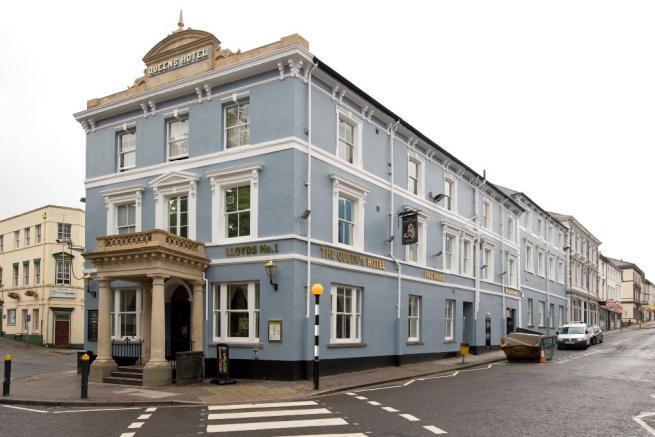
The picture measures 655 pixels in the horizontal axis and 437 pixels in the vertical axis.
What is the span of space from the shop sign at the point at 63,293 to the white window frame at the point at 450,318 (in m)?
29.1

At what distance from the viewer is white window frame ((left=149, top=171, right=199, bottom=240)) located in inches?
835

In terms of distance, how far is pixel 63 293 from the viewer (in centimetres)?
4475

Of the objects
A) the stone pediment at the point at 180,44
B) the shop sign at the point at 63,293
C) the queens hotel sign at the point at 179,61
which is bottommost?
the shop sign at the point at 63,293

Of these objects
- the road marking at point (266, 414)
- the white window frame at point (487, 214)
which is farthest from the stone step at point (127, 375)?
the white window frame at point (487, 214)

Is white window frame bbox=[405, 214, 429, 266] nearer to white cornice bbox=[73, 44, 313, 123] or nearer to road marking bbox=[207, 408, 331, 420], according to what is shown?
white cornice bbox=[73, 44, 313, 123]

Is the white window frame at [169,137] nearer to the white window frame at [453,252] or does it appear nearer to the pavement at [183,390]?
the pavement at [183,390]

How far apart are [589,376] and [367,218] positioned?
9.27m

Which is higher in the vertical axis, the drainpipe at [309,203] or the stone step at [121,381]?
the drainpipe at [309,203]

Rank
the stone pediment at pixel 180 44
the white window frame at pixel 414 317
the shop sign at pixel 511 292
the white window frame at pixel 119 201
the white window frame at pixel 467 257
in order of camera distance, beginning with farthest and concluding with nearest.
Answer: the shop sign at pixel 511 292
the white window frame at pixel 467 257
the white window frame at pixel 414 317
the white window frame at pixel 119 201
the stone pediment at pixel 180 44

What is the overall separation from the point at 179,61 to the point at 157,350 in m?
10.5

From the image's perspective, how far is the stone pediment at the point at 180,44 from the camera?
2145 centimetres

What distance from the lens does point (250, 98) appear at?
2030 cm

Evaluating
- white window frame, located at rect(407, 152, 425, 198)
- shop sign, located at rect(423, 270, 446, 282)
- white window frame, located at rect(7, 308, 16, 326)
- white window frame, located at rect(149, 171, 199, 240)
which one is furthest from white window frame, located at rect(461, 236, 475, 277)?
white window frame, located at rect(7, 308, 16, 326)

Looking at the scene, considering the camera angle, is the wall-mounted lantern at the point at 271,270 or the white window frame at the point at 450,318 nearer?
the wall-mounted lantern at the point at 271,270
